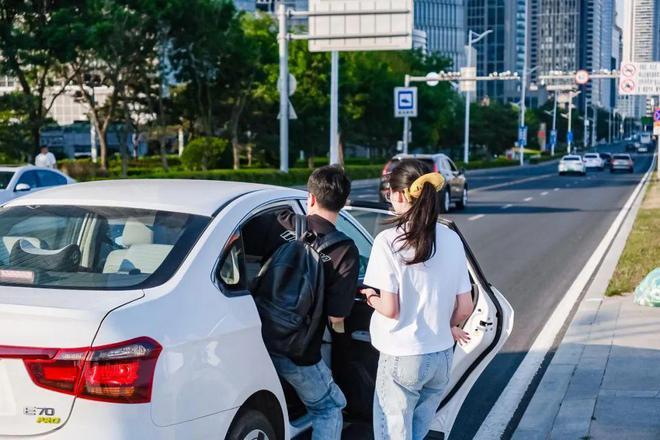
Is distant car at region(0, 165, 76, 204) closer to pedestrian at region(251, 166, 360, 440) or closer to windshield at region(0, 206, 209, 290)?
windshield at region(0, 206, 209, 290)

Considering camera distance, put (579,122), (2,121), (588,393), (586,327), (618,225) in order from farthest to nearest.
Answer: (579,122), (2,121), (618,225), (586,327), (588,393)

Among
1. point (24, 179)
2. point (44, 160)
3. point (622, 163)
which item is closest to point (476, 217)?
point (24, 179)

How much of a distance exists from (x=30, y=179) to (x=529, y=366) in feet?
43.0

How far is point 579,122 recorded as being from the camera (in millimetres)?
196000

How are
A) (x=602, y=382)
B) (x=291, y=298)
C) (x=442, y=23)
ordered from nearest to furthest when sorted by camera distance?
(x=291, y=298) < (x=602, y=382) < (x=442, y=23)

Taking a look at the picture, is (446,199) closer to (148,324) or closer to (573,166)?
(148,324)

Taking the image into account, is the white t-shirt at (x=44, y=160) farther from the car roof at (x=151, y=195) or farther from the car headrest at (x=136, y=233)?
the car headrest at (x=136, y=233)

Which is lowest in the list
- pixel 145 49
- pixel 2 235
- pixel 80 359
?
pixel 80 359

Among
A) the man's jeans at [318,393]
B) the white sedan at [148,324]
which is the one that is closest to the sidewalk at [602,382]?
the white sedan at [148,324]

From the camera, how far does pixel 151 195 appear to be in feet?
14.7

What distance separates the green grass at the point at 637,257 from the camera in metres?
11.5

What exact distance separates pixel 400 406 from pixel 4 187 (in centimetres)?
1535

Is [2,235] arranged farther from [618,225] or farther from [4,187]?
[618,225]

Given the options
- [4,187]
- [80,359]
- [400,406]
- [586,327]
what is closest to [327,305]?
[400,406]
